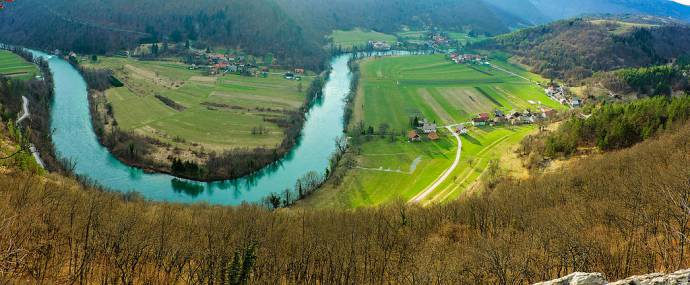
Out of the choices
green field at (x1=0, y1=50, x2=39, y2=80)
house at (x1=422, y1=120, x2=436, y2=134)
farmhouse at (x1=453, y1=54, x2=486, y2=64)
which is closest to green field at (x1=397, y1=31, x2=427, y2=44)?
farmhouse at (x1=453, y1=54, x2=486, y2=64)

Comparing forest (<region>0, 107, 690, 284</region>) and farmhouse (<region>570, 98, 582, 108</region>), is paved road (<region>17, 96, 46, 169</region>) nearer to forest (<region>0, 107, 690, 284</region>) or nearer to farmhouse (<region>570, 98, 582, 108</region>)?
forest (<region>0, 107, 690, 284</region>)

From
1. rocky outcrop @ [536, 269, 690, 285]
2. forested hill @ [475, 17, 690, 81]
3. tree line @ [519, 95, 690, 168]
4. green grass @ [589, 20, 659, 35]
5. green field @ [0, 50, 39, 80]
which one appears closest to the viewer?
rocky outcrop @ [536, 269, 690, 285]

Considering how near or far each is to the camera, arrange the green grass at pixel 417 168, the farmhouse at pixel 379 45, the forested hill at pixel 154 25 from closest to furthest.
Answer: the green grass at pixel 417 168, the forested hill at pixel 154 25, the farmhouse at pixel 379 45

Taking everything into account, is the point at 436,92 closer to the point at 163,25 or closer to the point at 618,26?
the point at 618,26

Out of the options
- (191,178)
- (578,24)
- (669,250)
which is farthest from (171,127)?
(578,24)

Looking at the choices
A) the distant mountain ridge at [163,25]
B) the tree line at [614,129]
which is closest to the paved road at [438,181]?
the tree line at [614,129]

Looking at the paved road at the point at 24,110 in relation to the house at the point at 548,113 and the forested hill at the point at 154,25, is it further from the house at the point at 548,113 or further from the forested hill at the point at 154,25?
the house at the point at 548,113

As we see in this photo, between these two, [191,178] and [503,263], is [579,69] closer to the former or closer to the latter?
[191,178]
